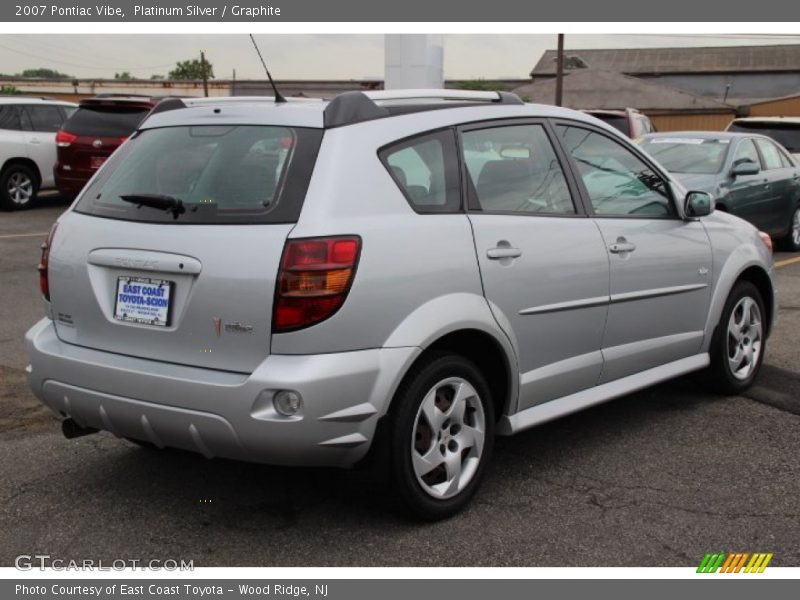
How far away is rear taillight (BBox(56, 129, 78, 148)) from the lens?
598 inches

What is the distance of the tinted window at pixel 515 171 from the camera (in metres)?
4.26

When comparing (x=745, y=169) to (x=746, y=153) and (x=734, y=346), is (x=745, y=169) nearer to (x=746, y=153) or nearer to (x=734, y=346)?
(x=746, y=153)

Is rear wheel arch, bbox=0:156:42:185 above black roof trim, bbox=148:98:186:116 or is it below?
below

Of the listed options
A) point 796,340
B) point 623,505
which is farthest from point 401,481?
point 796,340

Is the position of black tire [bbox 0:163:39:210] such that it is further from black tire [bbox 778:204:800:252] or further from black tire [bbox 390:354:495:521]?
black tire [bbox 390:354:495:521]

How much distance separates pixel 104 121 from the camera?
605 inches

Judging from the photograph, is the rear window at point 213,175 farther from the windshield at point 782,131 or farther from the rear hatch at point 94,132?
the windshield at point 782,131

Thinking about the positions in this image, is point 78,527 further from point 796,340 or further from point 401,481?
point 796,340

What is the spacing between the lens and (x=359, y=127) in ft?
12.6

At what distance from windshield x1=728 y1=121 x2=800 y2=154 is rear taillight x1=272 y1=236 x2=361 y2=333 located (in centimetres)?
1425

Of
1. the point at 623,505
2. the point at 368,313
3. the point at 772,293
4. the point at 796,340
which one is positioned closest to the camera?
the point at 368,313

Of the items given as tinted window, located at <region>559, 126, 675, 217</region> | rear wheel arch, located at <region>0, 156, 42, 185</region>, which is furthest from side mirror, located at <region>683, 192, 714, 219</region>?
rear wheel arch, located at <region>0, 156, 42, 185</region>

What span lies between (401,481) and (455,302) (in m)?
0.72

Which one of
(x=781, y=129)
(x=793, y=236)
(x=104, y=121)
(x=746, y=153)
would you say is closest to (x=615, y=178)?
(x=746, y=153)
